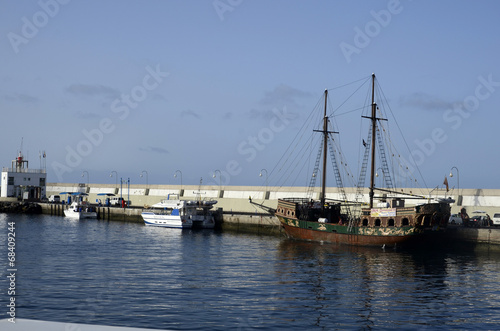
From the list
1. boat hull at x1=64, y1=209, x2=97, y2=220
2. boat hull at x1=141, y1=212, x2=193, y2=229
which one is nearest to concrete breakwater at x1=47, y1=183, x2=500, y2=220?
boat hull at x1=64, y1=209, x2=97, y2=220

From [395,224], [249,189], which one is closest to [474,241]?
[395,224]

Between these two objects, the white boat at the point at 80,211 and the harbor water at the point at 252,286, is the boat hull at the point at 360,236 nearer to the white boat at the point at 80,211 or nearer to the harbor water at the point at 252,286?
the harbor water at the point at 252,286

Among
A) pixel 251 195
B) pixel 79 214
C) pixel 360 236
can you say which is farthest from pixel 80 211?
pixel 360 236

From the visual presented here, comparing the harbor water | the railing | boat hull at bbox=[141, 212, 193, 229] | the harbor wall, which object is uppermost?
the railing

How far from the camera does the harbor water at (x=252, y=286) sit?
74.9 feet

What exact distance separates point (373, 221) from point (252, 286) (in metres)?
26.7

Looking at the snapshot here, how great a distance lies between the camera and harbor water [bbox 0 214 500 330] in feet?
74.9

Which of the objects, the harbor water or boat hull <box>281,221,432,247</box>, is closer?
the harbor water

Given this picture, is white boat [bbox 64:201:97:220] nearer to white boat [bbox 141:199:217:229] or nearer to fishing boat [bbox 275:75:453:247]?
white boat [bbox 141:199:217:229]

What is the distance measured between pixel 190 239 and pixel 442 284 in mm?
33356

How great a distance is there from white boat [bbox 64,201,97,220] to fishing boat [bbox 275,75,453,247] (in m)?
44.9

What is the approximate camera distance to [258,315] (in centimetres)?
2347

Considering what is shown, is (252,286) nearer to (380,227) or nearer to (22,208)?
(380,227)

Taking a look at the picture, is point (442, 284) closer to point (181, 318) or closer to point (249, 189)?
point (181, 318)
